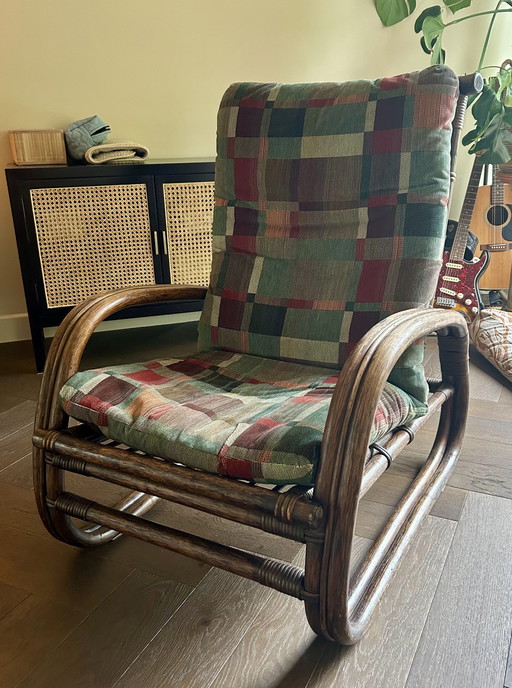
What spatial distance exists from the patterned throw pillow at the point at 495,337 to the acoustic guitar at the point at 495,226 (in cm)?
28

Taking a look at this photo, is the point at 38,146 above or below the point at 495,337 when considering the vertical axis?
above

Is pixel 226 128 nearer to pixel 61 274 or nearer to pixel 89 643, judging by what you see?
pixel 61 274

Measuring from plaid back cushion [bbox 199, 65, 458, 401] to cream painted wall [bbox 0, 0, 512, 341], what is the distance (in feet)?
3.51

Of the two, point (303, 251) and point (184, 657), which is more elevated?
point (303, 251)

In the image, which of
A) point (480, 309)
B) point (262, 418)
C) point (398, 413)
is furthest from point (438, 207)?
point (480, 309)

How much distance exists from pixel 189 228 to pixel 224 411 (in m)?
1.26

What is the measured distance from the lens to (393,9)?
2.47 meters

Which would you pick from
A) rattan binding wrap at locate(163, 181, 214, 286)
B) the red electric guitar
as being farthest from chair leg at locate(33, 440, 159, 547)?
the red electric guitar

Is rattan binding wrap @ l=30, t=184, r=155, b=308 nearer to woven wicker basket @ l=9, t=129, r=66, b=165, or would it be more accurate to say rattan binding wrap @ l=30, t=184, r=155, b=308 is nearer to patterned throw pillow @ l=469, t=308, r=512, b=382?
woven wicker basket @ l=9, t=129, r=66, b=165

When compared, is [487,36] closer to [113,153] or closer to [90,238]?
[113,153]

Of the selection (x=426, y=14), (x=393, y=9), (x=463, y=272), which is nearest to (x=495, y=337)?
(x=463, y=272)

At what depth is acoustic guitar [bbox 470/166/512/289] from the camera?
2.47m

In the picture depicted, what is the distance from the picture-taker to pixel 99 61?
2305 mm

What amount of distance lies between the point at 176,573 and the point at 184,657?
0.21 meters
